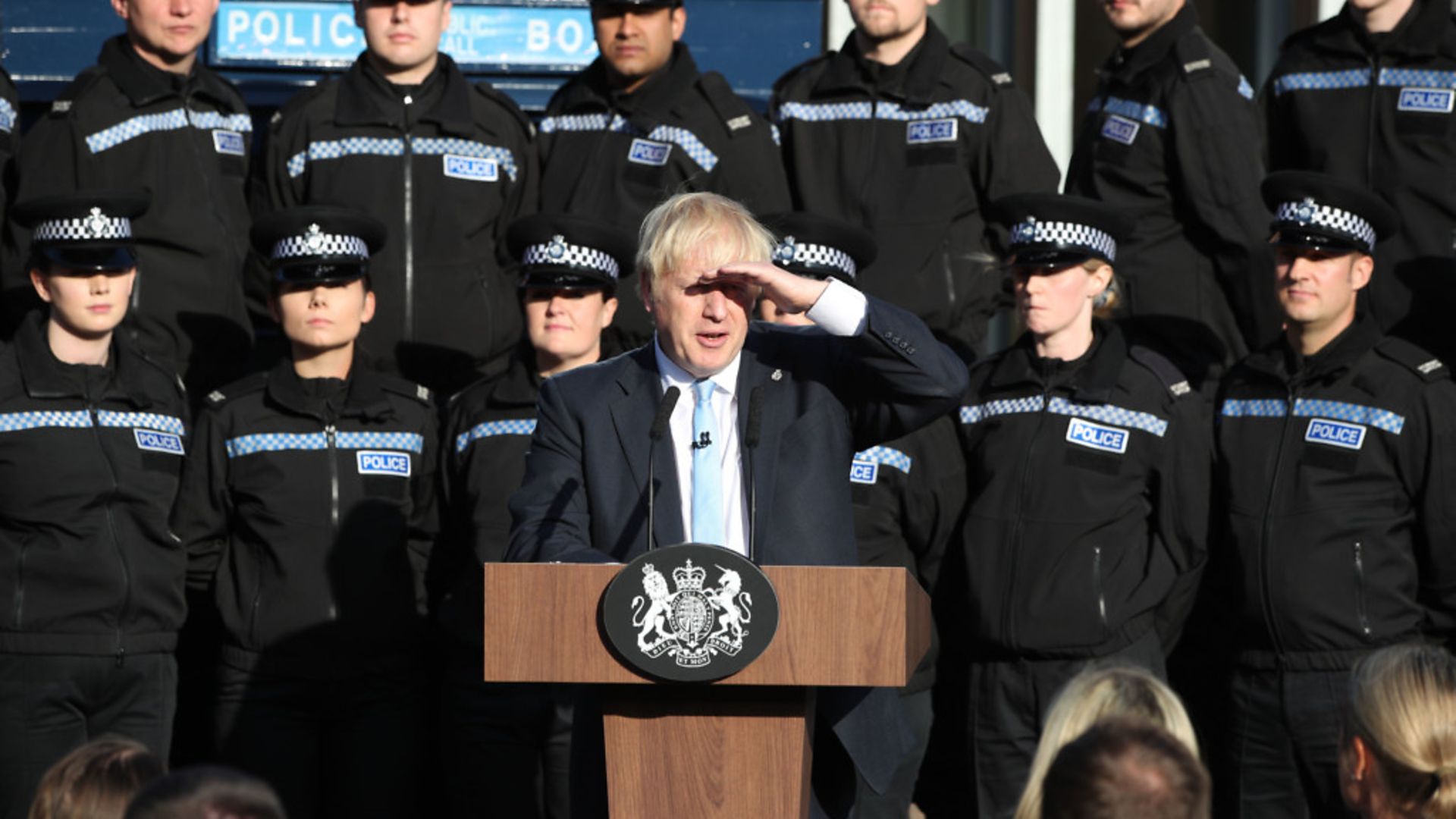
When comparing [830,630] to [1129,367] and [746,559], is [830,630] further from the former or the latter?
[1129,367]

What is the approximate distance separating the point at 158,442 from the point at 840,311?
2.94 m

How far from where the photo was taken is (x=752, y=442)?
12.9ft

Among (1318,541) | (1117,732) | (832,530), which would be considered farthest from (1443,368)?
(1117,732)

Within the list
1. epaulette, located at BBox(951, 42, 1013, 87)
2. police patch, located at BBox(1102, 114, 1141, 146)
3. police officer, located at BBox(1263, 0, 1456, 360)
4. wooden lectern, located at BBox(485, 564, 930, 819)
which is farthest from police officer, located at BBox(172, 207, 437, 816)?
police officer, located at BBox(1263, 0, 1456, 360)

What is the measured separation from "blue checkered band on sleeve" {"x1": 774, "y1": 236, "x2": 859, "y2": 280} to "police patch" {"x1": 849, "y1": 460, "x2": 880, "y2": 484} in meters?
0.56

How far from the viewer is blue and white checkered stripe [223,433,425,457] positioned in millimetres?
A: 6273

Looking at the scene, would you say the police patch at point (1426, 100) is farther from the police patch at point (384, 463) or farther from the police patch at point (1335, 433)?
the police patch at point (384, 463)

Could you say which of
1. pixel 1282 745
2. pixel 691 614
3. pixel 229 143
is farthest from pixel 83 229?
pixel 1282 745

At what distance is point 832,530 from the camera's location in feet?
13.5

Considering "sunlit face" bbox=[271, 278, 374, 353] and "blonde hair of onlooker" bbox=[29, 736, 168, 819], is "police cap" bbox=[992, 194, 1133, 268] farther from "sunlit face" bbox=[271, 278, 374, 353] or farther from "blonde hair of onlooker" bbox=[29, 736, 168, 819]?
"blonde hair of onlooker" bbox=[29, 736, 168, 819]

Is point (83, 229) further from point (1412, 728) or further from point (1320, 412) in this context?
point (1412, 728)

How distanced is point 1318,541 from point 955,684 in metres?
1.17

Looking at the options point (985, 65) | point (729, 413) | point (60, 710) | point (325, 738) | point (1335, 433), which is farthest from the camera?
point (985, 65)

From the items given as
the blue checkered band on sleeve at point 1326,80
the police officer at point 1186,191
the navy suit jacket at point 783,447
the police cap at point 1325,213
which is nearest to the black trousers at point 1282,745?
the police officer at point 1186,191
